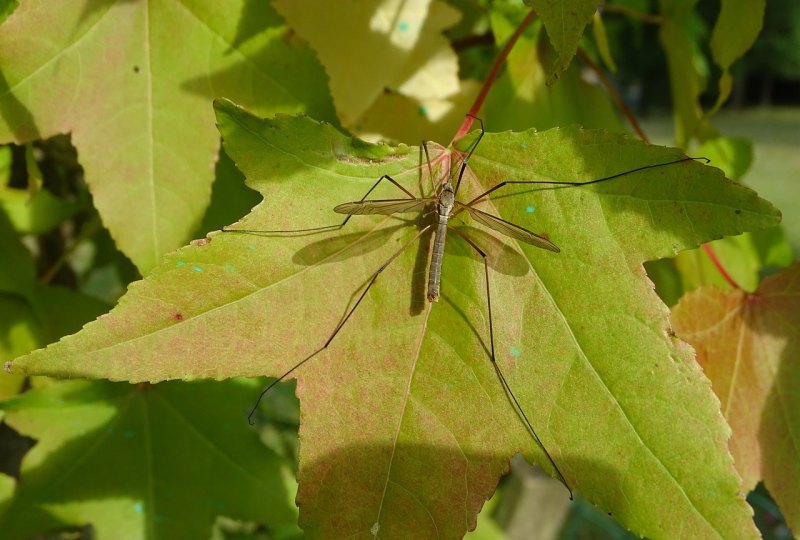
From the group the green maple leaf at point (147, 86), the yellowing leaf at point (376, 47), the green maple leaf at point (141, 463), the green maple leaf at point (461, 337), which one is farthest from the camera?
the green maple leaf at point (141, 463)

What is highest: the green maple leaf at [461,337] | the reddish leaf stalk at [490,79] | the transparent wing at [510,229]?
the reddish leaf stalk at [490,79]

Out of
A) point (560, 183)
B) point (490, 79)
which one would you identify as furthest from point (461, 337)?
point (490, 79)

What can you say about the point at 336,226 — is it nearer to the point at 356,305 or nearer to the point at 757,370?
the point at 356,305

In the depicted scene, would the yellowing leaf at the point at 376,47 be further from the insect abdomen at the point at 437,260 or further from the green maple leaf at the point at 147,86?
the insect abdomen at the point at 437,260

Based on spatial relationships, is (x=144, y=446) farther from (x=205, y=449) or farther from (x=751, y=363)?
(x=751, y=363)

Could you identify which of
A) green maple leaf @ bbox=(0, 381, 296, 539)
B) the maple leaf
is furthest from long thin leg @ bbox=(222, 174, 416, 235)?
green maple leaf @ bbox=(0, 381, 296, 539)

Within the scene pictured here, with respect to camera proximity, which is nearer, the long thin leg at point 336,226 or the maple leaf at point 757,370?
the long thin leg at point 336,226

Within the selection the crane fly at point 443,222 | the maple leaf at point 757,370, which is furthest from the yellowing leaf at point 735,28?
the maple leaf at point 757,370
